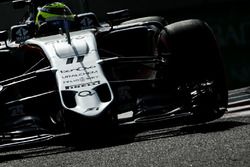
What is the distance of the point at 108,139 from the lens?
26.6 feet

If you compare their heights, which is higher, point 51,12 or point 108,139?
point 51,12

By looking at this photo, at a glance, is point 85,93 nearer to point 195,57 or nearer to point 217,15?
point 195,57

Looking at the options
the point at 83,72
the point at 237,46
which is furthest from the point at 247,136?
the point at 237,46

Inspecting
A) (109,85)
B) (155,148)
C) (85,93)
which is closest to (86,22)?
(109,85)

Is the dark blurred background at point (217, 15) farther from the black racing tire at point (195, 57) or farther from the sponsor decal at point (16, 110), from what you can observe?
the sponsor decal at point (16, 110)

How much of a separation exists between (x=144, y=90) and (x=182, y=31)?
702 mm

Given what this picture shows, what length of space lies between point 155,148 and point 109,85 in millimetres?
1250

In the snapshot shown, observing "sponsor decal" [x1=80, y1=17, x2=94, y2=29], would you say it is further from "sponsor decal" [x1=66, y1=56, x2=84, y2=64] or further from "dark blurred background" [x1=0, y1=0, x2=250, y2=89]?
"dark blurred background" [x1=0, y1=0, x2=250, y2=89]

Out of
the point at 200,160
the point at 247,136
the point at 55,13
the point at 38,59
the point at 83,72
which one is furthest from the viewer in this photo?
the point at 55,13

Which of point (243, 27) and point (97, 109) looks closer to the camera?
point (97, 109)

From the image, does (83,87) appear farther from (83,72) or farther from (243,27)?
(243,27)

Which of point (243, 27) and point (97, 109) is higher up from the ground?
point (97, 109)

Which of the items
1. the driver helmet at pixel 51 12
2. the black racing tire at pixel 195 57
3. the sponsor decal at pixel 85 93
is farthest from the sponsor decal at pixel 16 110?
the driver helmet at pixel 51 12

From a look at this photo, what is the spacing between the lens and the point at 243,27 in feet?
47.3
